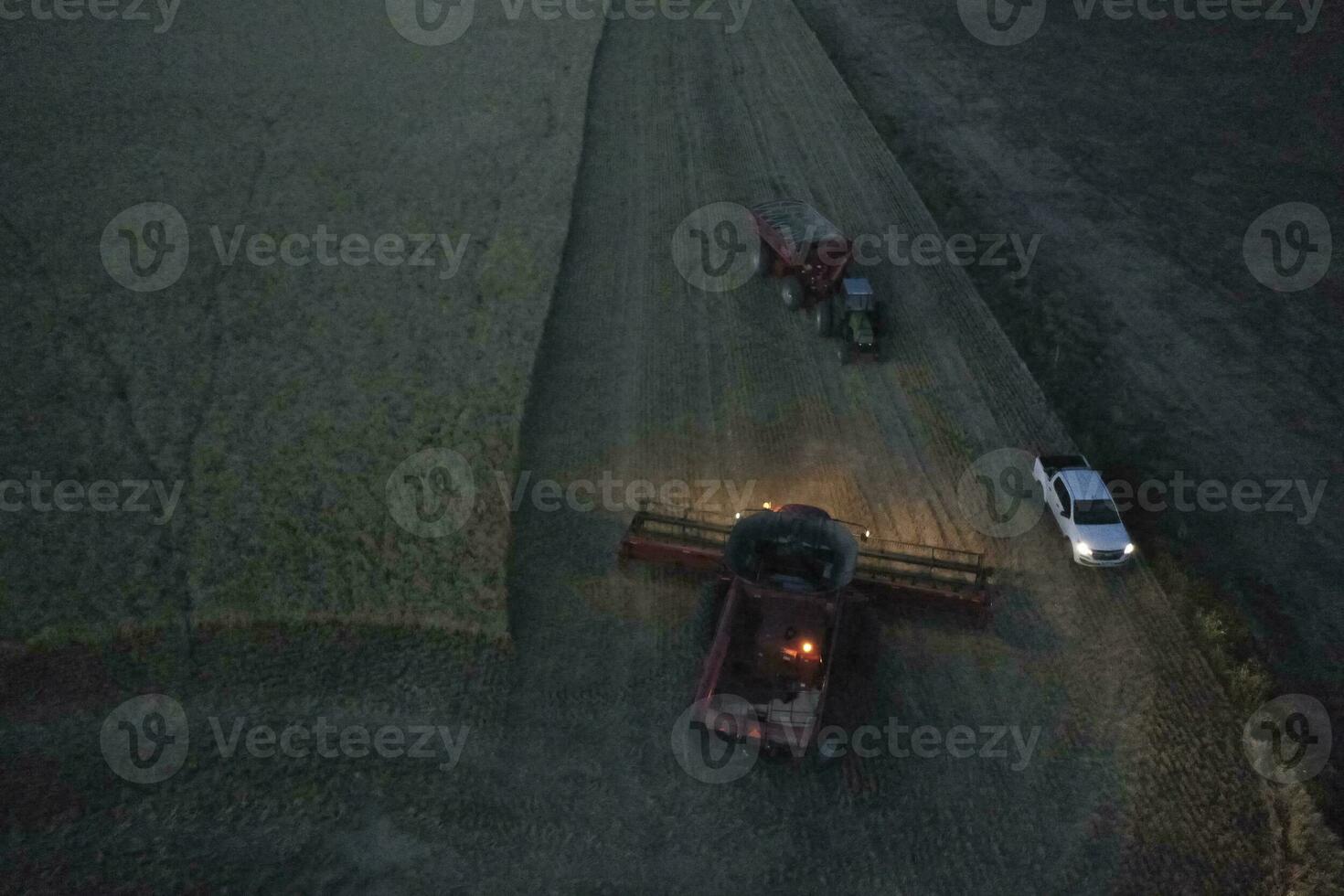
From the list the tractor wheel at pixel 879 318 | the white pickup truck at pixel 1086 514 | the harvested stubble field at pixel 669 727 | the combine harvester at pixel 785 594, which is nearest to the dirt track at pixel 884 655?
the harvested stubble field at pixel 669 727

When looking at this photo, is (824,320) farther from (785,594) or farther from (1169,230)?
(1169,230)

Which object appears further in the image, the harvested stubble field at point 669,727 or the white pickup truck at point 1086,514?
the white pickup truck at point 1086,514

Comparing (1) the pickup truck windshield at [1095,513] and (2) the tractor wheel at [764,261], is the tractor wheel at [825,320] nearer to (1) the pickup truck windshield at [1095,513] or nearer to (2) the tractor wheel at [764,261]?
(2) the tractor wheel at [764,261]

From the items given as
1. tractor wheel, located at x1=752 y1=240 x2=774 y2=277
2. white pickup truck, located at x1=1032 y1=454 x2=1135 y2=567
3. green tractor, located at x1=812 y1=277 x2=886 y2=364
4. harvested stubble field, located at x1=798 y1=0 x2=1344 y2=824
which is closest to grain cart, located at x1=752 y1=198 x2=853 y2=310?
tractor wheel, located at x1=752 y1=240 x2=774 y2=277

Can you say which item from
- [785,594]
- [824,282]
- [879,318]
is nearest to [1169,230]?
[879,318]

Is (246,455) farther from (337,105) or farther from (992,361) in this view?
(337,105)

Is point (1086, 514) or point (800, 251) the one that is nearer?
point (1086, 514)
